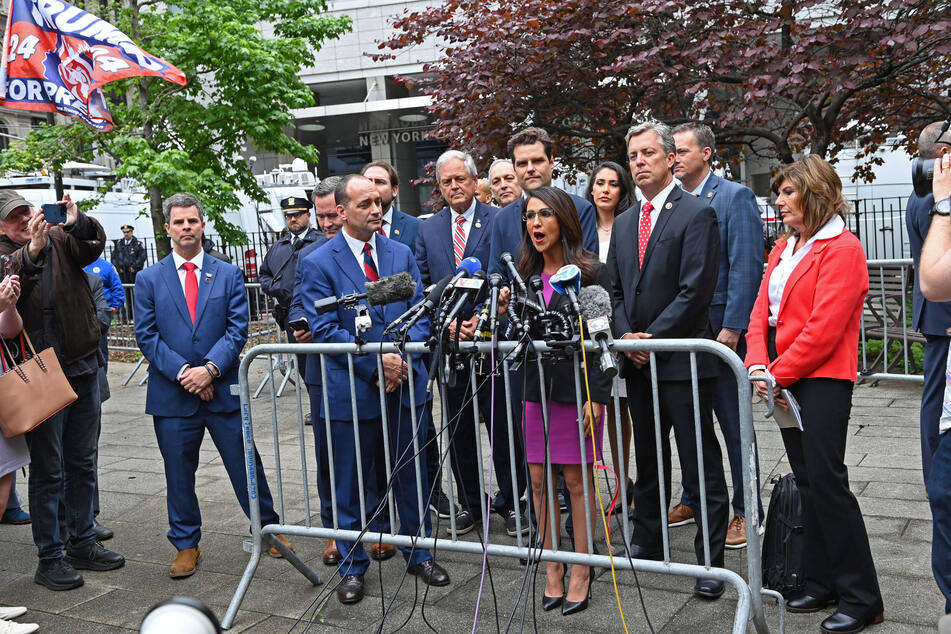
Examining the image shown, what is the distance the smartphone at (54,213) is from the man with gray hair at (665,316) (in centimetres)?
303

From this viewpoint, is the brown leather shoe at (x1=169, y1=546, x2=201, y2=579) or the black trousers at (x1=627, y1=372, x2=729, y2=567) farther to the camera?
the brown leather shoe at (x1=169, y1=546, x2=201, y2=579)

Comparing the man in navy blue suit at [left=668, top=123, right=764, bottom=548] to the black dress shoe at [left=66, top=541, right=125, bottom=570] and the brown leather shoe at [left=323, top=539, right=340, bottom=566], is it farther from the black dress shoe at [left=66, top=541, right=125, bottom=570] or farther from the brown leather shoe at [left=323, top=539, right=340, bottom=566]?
the black dress shoe at [left=66, top=541, right=125, bottom=570]

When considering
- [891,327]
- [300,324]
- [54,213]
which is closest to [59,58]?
[54,213]

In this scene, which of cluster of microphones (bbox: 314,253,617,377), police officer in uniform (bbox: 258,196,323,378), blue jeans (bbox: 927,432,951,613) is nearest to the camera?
blue jeans (bbox: 927,432,951,613)

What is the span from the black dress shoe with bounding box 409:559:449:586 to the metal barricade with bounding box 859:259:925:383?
5.32 meters

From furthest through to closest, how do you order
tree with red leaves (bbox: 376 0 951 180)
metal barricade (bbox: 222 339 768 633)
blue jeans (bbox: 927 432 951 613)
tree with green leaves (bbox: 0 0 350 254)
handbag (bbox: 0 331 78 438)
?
1. tree with green leaves (bbox: 0 0 350 254)
2. tree with red leaves (bbox: 376 0 951 180)
3. handbag (bbox: 0 331 78 438)
4. metal barricade (bbox: 222 339 768 633)
5. blue jeans (bbox: 927 432 951 613)

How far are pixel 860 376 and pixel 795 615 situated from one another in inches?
208

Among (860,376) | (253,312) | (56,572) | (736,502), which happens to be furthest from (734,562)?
(253,312)

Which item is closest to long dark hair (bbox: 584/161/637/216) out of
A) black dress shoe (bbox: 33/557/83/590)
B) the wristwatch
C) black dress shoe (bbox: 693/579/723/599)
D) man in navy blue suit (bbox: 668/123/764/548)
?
man in navy blue suit (bbox: 668/123/764/548)

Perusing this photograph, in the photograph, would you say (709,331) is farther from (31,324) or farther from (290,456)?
(290,456)

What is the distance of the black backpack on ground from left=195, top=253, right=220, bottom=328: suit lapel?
10.9 feet

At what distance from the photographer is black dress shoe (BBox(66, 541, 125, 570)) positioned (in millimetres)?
5297

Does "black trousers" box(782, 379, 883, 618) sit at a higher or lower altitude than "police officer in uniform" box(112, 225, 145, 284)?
lower

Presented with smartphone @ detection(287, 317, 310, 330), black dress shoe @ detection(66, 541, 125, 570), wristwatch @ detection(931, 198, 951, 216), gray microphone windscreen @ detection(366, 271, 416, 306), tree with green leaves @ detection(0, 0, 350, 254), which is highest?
tree with green leaves @ detection(0, 0, 350, 254)
